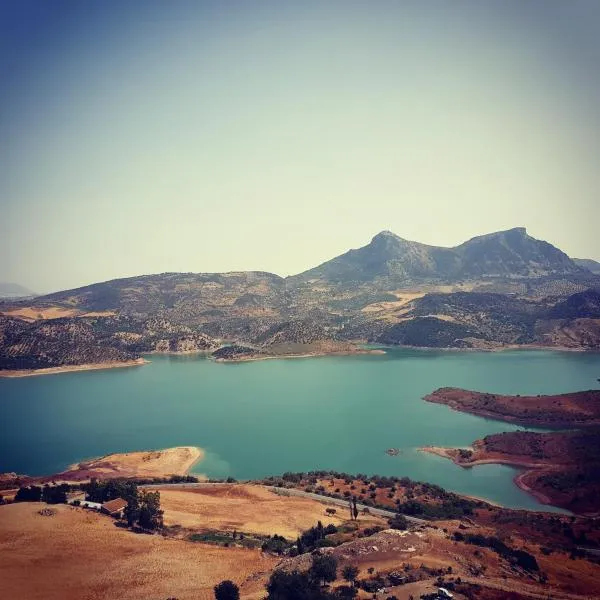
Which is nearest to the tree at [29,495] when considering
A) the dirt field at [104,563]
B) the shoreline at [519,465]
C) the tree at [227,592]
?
the dirt field at [104,563]

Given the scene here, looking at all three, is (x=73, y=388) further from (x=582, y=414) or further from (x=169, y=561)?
(x=582, y=414)

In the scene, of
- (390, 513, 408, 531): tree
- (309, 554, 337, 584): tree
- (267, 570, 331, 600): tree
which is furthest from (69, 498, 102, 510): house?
(390, 513, 408, 531): tree

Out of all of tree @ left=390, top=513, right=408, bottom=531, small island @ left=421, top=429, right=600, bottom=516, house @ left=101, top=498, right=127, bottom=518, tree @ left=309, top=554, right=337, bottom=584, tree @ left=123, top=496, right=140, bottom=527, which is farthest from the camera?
small island @ left=421, top=429, right=600, bottom=516

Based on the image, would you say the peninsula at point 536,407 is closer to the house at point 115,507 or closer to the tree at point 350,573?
the tree at point 350,573

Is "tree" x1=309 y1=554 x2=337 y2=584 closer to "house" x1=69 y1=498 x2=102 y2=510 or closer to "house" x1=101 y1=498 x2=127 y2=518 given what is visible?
"house" x1=101 y1=498 x2=127 y2=518

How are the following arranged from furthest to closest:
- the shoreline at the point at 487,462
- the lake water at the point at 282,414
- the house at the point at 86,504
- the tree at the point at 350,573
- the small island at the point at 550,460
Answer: the lake water at the point at 282,414 → the shoreline at the point at 487,462 → the small island at the point at 550,460 → the house at the point at 86,504 → the tree at the point at 350,573
